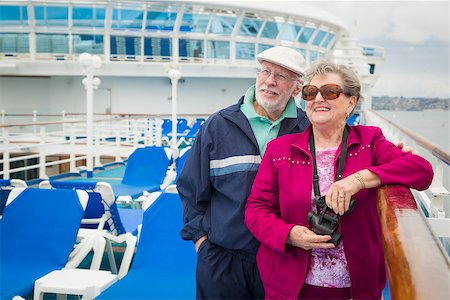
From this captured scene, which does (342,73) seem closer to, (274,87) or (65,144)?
(274,87)

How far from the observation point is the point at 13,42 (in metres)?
21.0

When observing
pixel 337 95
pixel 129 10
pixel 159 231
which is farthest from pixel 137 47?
pixel 337 95

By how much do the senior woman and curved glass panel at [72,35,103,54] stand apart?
20865 mm

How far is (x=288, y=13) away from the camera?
76.9ft

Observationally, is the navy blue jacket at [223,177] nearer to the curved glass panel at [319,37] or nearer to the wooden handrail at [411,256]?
the wooden handrail at [411,256]

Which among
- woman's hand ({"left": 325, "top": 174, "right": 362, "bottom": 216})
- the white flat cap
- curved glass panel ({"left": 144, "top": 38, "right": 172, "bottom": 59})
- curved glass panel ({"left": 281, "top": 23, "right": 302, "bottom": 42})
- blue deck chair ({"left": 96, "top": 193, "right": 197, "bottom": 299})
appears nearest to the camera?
woman's hand ({"left": 325, "top": 174, "right": 362, "bottom": 216})

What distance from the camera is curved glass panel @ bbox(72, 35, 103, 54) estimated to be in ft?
70.1

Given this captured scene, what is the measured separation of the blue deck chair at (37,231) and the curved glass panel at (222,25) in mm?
20008

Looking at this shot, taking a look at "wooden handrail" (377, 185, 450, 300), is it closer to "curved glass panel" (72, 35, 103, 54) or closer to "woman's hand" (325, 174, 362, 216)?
"woman's hand" (325, 174, 362, 216)

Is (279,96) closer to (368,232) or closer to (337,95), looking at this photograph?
(337,95)

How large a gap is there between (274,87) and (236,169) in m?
0.36

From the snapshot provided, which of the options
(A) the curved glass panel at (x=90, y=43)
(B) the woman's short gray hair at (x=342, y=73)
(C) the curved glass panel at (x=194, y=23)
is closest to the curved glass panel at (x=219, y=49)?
(C) the curved glass panel at (x=194, y=23)

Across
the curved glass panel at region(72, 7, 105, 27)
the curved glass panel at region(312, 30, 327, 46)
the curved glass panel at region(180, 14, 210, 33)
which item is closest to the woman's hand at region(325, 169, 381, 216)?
the curved glass panel at region(72, 7, 105, 27)

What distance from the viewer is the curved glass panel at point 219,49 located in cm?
2280
